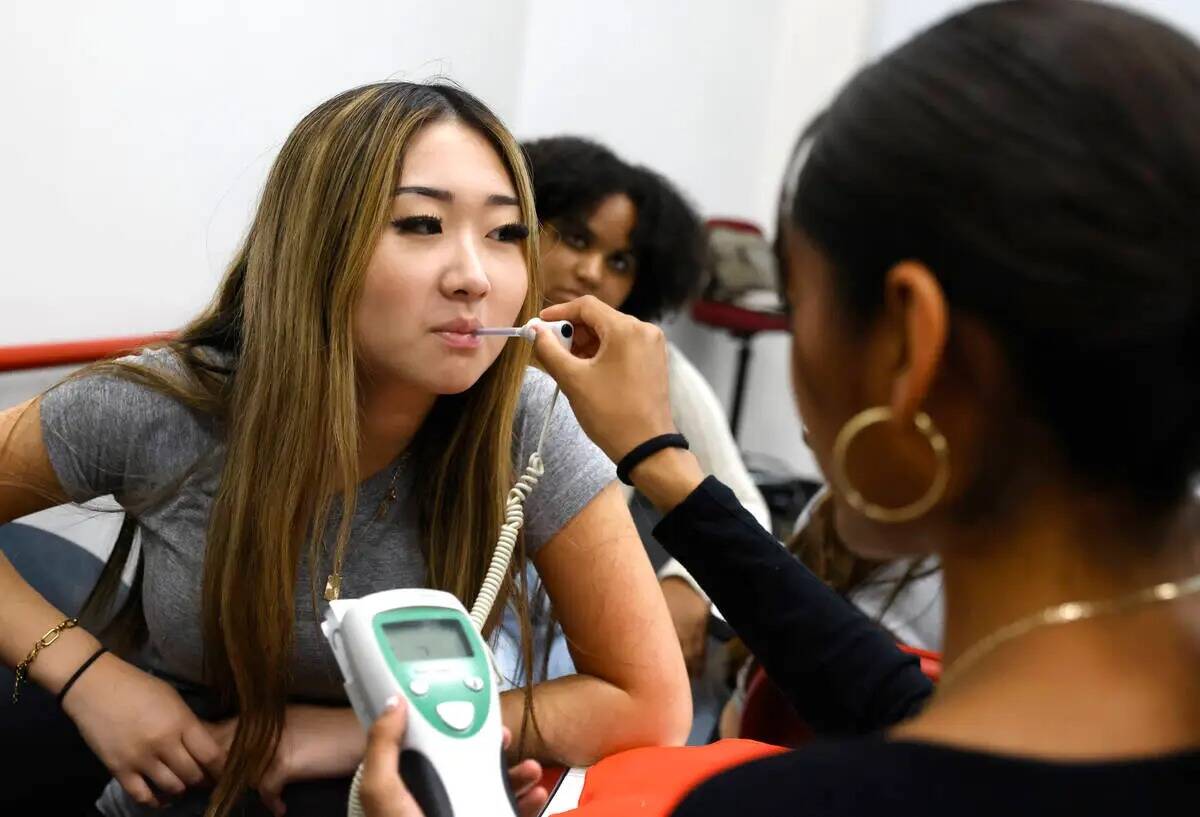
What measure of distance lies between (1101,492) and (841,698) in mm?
342

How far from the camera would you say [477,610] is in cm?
109

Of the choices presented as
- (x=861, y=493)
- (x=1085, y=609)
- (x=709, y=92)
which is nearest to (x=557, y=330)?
(x=861, y=493)

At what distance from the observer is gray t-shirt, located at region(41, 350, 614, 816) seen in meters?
1.21

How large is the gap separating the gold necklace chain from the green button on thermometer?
375 millimetres

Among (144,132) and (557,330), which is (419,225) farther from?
(144,132)

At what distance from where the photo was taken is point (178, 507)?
4.06ft

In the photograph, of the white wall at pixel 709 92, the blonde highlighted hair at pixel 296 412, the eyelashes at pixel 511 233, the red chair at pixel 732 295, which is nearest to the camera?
the blonde highlighted hair at pixel 296 412

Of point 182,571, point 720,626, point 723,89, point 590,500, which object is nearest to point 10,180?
point 182,571

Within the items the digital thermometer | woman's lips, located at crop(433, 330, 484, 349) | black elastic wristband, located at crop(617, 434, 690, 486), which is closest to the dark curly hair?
woman's lips, located at crop(433, 330, 484, 349)

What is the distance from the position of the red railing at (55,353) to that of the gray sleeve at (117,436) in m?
0.49

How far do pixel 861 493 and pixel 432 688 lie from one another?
0.37m

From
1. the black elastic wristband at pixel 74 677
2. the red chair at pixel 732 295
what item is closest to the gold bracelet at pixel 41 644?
the black elastic wristband at pixel 74 677

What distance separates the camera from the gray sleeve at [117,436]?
121 centimetres

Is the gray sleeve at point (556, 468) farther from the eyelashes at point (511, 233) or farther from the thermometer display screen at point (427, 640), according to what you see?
the thermometer display screen at point (427, 640)
